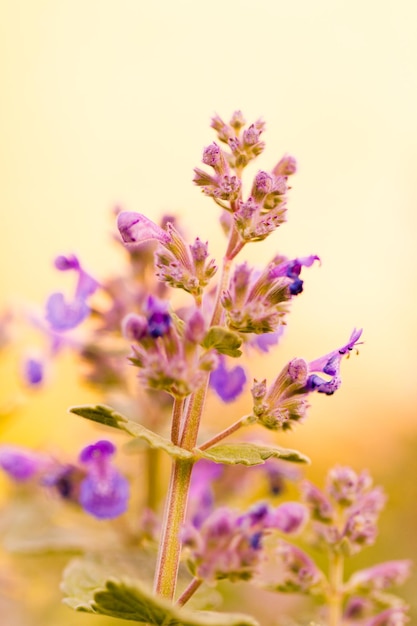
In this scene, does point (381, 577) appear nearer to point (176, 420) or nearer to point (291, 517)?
point (291, 517)

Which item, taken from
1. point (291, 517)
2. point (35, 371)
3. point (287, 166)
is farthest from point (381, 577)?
point (35, 371)

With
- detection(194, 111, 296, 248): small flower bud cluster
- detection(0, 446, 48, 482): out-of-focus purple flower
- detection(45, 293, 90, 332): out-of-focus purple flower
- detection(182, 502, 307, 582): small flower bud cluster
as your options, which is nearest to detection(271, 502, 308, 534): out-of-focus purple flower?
detection(182, 502, 307, 582): small flower bud cluster

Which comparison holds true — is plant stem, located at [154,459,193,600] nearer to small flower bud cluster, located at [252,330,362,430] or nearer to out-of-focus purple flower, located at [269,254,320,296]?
small flower bud cluster, located at [252,330,362,430]

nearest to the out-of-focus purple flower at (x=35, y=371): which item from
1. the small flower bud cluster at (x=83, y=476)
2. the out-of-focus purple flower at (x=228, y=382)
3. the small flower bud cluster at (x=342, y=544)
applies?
the small flower bud cluster at (x=83, y=476)

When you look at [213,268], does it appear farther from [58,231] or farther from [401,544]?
[58,231]

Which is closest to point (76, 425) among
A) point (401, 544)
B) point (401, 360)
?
point (401, 544)

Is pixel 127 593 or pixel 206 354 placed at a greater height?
pixel 206 354

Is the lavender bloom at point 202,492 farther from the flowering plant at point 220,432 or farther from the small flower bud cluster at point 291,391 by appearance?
the small flower bud cluster at point 291,391
